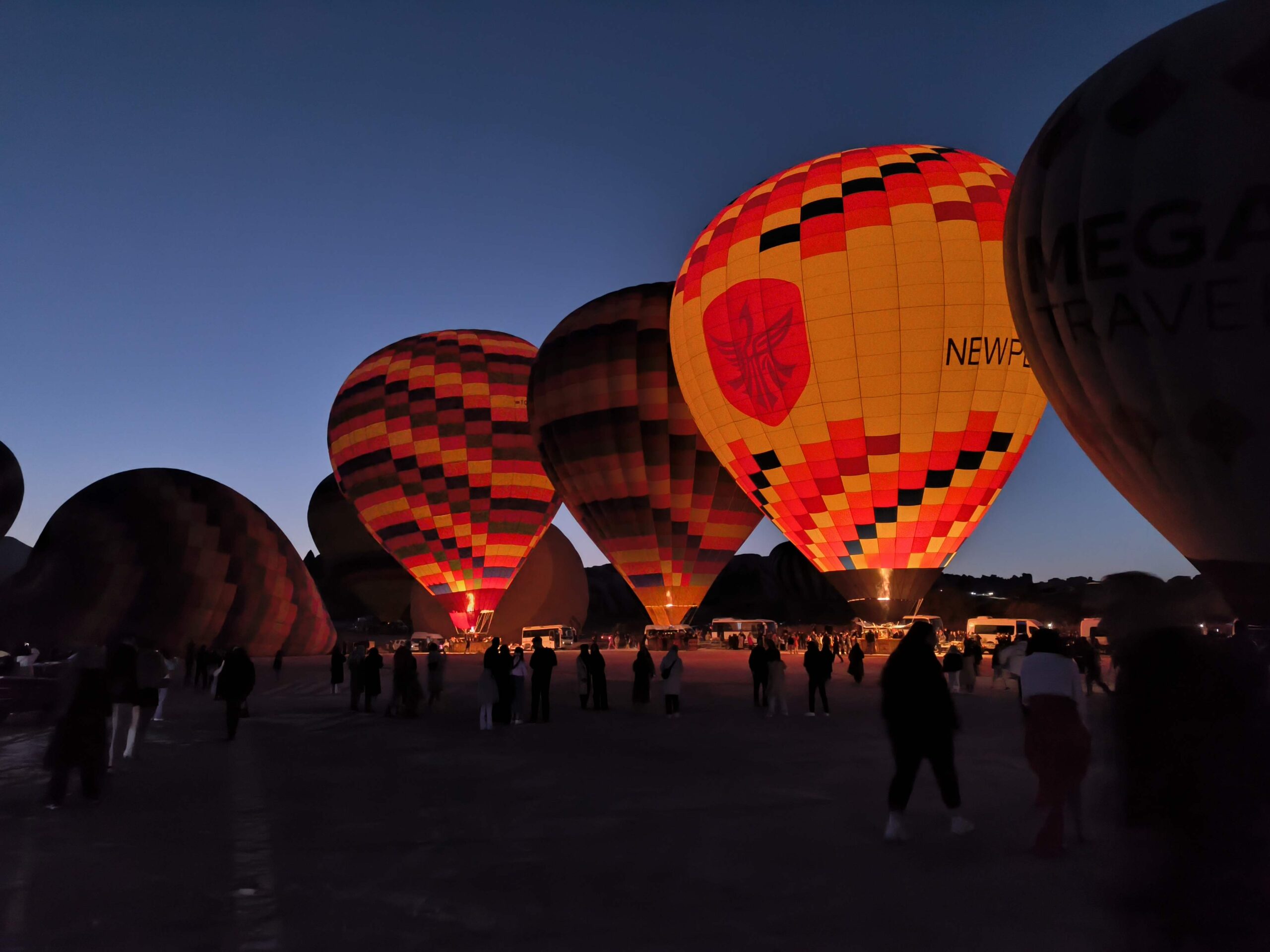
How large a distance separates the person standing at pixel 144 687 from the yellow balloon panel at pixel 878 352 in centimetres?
1941

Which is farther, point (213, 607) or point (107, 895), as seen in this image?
point (213, 607)

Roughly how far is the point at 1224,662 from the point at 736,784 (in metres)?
4.97

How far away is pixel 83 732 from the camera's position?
8062 millimetres

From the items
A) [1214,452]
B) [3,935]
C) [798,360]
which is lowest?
[3,935]

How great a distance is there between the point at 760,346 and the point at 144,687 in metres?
20.2

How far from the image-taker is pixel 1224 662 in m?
4.33

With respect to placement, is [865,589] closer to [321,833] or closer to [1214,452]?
[1214,452]

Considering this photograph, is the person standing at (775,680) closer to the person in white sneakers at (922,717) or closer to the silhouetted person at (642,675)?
the silhouetted person at (642,675)

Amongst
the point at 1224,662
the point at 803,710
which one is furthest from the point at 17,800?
the point at 803,710

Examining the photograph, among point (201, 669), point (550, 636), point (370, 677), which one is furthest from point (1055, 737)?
point (550, 636)

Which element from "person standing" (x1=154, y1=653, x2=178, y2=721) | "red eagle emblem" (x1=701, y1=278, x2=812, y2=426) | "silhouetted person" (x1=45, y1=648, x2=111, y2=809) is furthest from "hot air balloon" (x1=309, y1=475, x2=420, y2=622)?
"silhouetted person" (x1=45, y1=648, x2=111, y2=809)

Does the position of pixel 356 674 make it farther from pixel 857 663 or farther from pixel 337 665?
pixel 857 663

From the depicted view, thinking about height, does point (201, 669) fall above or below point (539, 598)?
below

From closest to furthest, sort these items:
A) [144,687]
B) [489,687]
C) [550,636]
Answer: [144,687], [489,687], [550,636]
